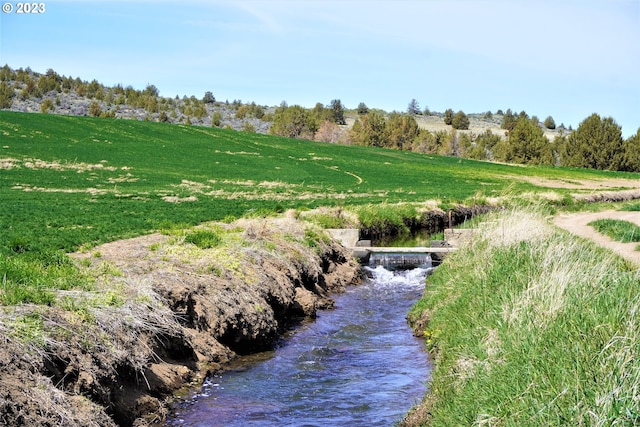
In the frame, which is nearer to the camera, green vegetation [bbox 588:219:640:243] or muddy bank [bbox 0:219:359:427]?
muddy bank [bbox 0:219:359:427]

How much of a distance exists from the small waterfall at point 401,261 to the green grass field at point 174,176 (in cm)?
454

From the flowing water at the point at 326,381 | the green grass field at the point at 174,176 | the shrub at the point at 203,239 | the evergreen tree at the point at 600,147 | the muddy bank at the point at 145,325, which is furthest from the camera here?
the evergreen tree at the point at 600,147

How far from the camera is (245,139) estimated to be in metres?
91.7

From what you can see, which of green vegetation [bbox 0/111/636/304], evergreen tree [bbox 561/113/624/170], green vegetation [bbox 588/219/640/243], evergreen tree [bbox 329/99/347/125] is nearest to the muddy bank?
green vegetation [bbox 0/111/636/304]

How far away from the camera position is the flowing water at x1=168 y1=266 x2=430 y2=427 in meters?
9.92

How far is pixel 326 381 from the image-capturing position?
38.0 feet

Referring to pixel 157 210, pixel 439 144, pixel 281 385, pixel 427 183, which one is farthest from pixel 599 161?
pixel 281 385

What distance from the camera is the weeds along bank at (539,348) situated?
583 centimetres

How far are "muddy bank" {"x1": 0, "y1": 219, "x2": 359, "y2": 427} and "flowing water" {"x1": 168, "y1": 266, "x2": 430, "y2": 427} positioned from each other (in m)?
0.54

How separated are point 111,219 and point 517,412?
20606mm

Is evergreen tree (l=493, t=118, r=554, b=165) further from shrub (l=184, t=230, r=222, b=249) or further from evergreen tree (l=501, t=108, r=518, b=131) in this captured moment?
shrub (l=184, t=230, r=222, b=249)

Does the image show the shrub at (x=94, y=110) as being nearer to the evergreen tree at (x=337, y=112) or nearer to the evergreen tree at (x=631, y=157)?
the evergreen tree at (x=337, y=112)

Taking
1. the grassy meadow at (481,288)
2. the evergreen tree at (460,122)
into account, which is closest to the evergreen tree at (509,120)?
the evergreen tree at (460,122)

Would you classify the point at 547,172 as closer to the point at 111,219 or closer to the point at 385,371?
the point at 111,219
